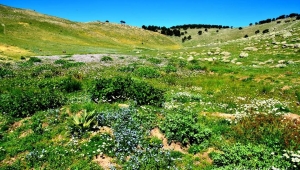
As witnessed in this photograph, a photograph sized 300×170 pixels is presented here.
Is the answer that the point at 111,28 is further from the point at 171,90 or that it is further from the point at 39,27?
the point at 171,90

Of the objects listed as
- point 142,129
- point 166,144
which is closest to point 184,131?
point 166,144

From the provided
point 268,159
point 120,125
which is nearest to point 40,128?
point 120,125

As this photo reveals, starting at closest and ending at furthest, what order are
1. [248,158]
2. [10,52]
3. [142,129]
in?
[248,158]
[142,129]
[10,52]

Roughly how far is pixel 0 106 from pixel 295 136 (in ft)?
51.9

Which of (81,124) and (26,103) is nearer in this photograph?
(81,124)

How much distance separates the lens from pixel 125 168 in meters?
8.80

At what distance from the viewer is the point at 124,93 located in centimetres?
1505

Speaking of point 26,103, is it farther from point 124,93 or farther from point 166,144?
point 166,144

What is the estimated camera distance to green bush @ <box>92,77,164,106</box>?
14.4m

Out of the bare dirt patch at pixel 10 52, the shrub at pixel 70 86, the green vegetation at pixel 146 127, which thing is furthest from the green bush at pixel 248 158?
the bare dirt patch at pixel 10 52

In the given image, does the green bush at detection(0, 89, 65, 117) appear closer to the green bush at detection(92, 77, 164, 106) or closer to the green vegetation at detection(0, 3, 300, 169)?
the green vegetation at detection(0, 3, 300, 169)

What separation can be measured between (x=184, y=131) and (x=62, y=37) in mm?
77893

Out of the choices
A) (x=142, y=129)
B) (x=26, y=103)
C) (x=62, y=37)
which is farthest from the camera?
(x=62, y=37)

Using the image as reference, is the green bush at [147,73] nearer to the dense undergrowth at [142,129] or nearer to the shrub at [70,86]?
the dense undergrowth at [142,129]
